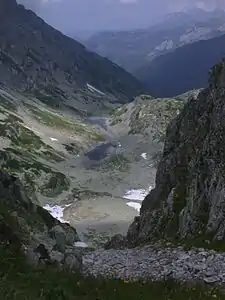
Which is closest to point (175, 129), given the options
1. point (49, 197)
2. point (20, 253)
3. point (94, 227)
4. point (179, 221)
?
point (179, 221)

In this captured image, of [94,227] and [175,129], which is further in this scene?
[94,227]

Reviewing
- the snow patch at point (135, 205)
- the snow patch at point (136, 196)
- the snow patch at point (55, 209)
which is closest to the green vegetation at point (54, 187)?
the snow patch at point (55, 209)

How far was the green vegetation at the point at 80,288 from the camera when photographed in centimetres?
1516

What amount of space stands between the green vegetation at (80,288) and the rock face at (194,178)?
15909 mm

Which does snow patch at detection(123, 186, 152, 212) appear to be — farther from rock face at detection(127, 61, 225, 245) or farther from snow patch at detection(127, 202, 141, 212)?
rock face at detection(127, 61, 225, 245)


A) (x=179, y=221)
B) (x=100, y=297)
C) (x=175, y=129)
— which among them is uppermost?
(x=175, y=129)

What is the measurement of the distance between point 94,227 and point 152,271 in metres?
118

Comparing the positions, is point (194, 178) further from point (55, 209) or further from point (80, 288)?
point (55, 209)

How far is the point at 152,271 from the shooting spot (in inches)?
1009

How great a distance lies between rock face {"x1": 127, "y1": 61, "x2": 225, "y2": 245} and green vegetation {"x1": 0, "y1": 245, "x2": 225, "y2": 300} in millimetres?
15909

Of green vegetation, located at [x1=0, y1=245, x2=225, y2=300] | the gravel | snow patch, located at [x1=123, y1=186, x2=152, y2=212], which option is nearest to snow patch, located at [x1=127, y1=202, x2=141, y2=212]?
snow patch, located at [x1=123, y1=186, x2=152, y2=212]

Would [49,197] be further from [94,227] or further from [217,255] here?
[217,255]

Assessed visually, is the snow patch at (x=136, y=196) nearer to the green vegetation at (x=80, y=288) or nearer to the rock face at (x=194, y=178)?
the rock face at (x=194, y=178)

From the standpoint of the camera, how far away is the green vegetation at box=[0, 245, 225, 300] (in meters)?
15.2
